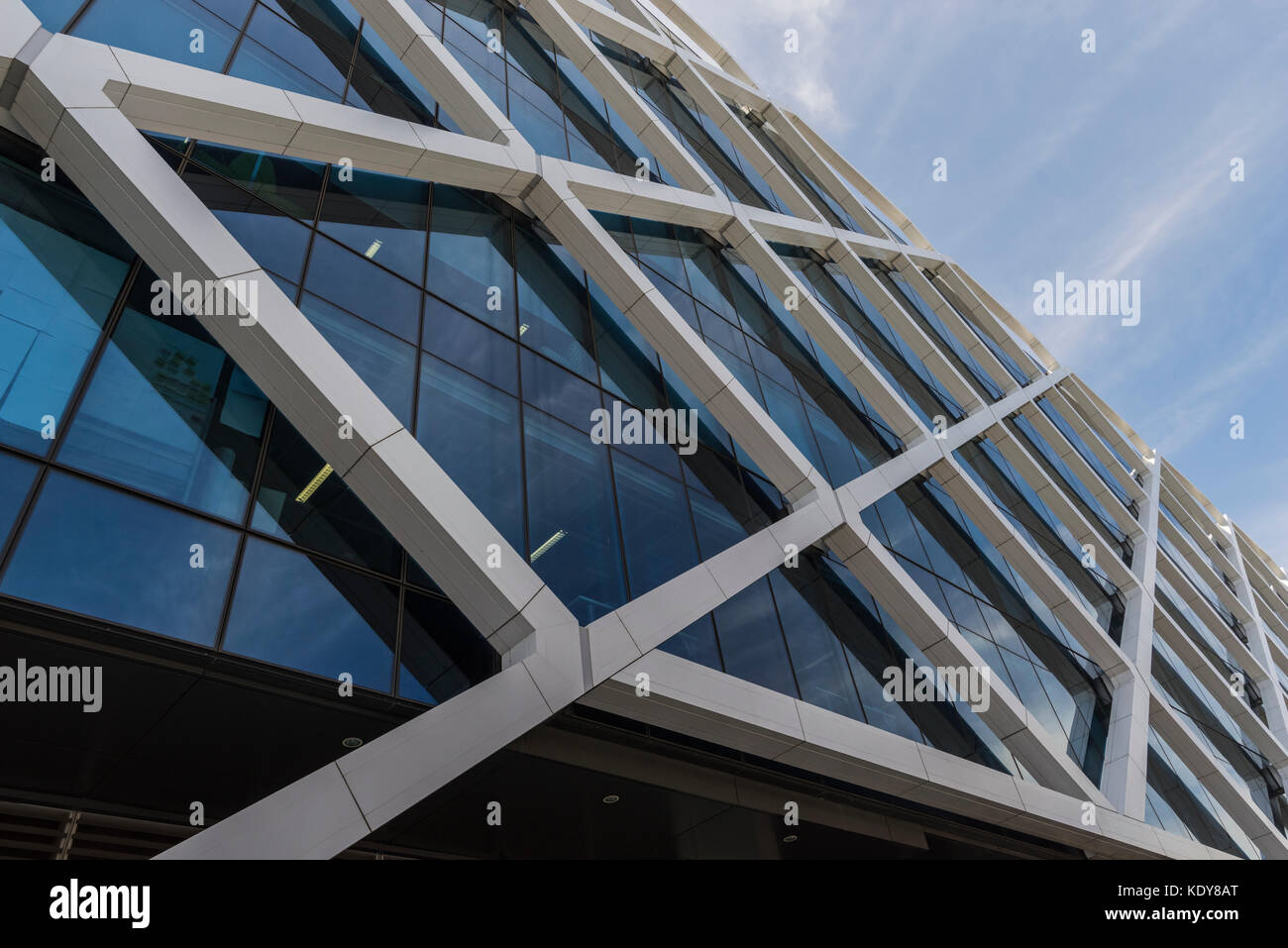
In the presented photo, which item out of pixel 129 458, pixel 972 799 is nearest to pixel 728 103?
pixel 972 799

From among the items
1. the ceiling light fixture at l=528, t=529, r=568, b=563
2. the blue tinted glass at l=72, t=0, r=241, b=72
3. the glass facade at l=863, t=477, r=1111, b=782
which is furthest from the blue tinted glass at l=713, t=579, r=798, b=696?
the blue tinted glass at l=72, t=0, r=241, b=72

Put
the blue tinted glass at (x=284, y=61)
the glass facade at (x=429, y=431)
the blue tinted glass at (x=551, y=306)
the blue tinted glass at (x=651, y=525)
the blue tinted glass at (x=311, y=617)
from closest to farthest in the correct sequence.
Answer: the glass facade at (x=429, y=431), the blue tinted glass at (x=311, y=617), the blue tinted glass at (x=284, y=61), the blue tinted glass at (x=651, y=525), the blue tinted glass at (x=551, y=306)

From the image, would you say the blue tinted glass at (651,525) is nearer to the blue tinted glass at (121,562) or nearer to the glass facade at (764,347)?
the glass facade at (764,347)

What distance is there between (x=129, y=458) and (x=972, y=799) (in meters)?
12.3

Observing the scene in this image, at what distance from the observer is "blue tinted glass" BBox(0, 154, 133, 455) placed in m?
7.66

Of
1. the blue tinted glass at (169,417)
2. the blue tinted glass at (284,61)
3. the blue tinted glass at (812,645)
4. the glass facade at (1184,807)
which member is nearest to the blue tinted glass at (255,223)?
the blue tinted glass at (169,417)

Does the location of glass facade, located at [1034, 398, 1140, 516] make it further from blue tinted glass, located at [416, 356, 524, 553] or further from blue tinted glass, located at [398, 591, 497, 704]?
blue tinted glass, located at [398, 591, 497, 704]

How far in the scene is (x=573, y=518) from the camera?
12.0m

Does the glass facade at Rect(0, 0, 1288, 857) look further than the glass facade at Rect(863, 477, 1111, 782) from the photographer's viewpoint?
No

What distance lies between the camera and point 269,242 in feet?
34.7

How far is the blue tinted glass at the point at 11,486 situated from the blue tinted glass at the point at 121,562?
13 centimetres

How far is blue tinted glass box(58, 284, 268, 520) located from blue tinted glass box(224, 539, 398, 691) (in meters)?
0.69

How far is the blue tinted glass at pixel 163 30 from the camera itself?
1009 cm

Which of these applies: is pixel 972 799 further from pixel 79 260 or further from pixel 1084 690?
pixel 79 260
